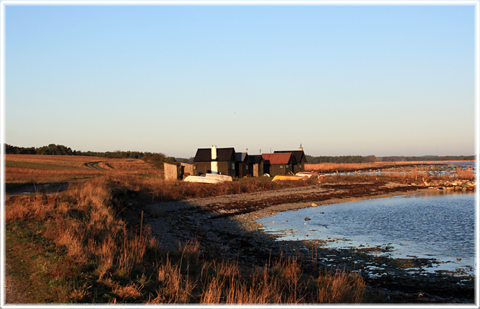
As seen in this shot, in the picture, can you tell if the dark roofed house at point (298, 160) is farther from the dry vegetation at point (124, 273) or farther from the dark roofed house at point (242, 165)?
the dry vegetation at point (124, 273)

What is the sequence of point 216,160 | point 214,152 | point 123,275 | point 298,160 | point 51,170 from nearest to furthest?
point 123,275 → point 51,170 → point 216,160 → point 214,152 → point 298,160

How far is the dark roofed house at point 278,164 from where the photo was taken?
60.4 metres

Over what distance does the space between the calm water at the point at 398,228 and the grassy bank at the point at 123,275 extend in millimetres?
6260

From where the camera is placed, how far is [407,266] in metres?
12.3

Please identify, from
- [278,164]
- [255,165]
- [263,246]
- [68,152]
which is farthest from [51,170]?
[68,152]

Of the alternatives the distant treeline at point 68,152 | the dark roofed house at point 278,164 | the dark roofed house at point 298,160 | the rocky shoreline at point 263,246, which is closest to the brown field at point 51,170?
the distant treeline at point 68,152

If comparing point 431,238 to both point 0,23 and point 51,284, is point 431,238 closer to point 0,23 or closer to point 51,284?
point 51,284

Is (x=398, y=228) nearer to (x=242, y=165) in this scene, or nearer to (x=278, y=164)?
(x=242, y=165)

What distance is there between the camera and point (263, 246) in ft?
50.1

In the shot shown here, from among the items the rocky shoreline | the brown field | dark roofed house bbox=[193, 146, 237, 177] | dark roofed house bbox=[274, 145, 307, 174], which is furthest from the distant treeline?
the rocky shoreline

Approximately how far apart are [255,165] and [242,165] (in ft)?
13.8

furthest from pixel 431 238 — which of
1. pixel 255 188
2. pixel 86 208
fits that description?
pixel 255 188

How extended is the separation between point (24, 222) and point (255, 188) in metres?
28.1

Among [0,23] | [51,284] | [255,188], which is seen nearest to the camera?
[51,284]
